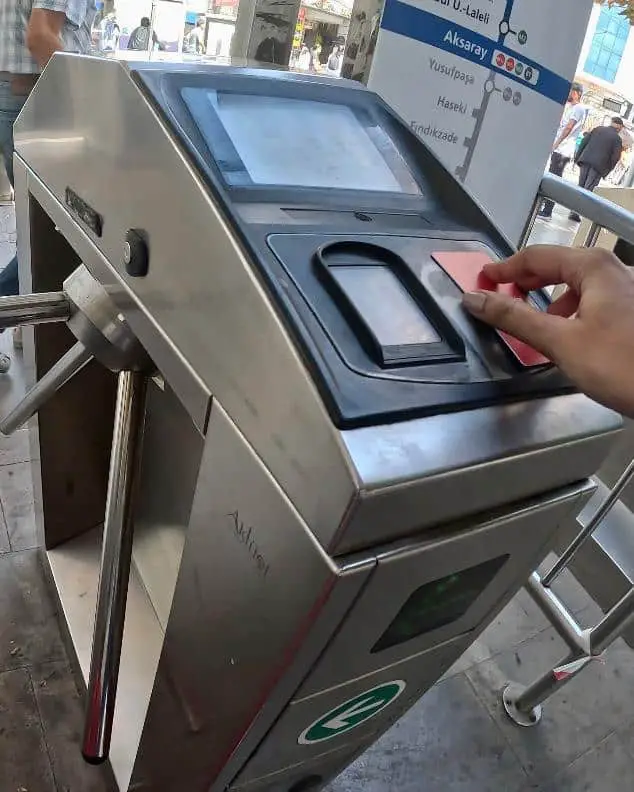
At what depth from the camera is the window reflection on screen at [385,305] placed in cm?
45

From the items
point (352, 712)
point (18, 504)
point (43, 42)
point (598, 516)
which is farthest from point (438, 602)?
point (43, 42)

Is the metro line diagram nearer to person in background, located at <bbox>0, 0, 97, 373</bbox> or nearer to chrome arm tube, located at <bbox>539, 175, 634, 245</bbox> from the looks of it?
chrome arm tube, located at <bbox>539, 175, 634, 245</bbox>

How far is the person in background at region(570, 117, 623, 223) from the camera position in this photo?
432 centimetres

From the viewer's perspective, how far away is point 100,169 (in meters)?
0.56

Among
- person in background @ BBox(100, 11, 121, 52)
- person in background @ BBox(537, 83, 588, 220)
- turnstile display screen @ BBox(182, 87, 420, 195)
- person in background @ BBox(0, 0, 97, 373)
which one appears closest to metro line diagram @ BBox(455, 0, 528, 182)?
turnstile display screen @ BBox(182, 87, 420, 195)

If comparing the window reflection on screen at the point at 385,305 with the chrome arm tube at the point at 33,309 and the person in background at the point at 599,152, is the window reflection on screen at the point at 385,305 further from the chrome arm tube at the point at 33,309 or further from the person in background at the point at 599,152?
the person in background at the point at 599,152

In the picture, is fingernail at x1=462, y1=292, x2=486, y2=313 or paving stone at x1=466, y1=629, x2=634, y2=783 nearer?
fingernail at x1=462, y1=292, x2=486, y2=313

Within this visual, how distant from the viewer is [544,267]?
0.51m

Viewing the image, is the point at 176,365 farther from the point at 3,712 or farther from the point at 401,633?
the point at 3,712

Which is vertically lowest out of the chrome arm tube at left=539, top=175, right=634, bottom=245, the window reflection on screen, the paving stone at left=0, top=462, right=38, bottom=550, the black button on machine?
the paving stone at left=0, top=462, right=38, bottom=550

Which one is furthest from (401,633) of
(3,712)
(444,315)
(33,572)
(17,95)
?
(17,95)

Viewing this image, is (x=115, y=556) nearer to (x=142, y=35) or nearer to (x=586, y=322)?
(x=586, y=322)

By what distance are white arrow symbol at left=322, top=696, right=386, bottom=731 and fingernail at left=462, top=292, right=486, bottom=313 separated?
1.22 feet

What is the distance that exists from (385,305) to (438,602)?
9.4 inches
